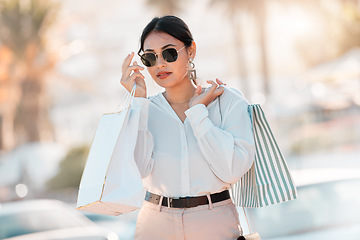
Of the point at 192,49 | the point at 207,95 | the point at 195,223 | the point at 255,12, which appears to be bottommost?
the point at 195,223

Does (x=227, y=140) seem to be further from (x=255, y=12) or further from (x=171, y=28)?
(x=255, y=12)

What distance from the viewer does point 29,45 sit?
2158cm

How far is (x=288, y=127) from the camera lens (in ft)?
70.2

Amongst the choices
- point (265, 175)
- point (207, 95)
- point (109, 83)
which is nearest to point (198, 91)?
point (207, 95)

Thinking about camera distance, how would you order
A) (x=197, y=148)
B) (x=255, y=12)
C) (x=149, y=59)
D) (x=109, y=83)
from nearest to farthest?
(x=197, y=148), (x=149, y=59), (x=255, y=12), (x=109, y=83)

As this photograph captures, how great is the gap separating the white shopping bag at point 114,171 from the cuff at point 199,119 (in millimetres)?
222

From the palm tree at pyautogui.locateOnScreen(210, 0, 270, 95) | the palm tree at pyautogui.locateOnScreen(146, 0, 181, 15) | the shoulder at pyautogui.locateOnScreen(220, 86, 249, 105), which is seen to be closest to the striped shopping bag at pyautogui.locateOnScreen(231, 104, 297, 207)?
the shoulder at pyautogui.locateOnScreen(220, 86, 249, 105)

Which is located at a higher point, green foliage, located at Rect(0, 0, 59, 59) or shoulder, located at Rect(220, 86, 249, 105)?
green foliage, located at Rect(0, 0, 59, 59)

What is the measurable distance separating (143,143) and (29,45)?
1957 cm

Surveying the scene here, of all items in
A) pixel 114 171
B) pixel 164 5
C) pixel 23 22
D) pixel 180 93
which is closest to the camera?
pixel 114 171

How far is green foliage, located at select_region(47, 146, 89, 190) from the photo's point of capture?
20.2m

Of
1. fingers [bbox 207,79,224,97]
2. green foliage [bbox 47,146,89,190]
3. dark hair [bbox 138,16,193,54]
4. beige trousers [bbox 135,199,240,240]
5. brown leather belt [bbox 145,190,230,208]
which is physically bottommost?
beige trousers [bbox 135,199,240,240]

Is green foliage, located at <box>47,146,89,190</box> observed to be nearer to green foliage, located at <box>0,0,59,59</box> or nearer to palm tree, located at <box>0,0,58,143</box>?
palm tree, located at <box>0,0,58,143</box>

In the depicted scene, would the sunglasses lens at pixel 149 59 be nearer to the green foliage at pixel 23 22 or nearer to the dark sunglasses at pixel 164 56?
the dark sunglasses at pixel 164 56
